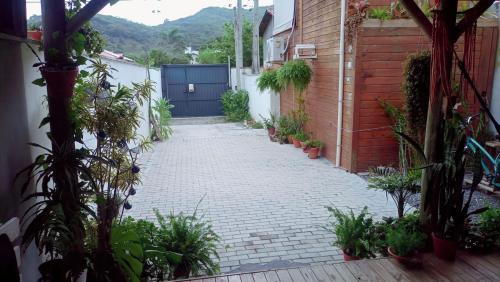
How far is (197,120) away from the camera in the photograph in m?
14.1

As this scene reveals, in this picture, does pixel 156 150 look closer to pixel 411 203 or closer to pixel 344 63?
pixel 344 63

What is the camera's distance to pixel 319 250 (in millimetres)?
3311

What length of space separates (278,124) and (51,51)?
7.85 metres

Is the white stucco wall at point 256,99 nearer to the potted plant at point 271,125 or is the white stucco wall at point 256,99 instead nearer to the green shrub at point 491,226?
the potted plant at point 271,125

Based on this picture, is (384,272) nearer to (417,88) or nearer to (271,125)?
(417,88)

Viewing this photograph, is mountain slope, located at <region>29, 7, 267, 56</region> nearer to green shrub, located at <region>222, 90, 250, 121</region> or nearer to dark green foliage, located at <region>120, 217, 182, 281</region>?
green shrub, located at <region>222, 90, 250, 121</region>

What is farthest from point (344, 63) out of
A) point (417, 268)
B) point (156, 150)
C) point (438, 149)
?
point (156, 150)

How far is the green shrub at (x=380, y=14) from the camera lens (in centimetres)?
536

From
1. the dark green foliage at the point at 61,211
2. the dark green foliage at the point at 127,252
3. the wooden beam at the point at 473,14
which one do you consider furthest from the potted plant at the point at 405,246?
the dark green foliage at the point at 61,211

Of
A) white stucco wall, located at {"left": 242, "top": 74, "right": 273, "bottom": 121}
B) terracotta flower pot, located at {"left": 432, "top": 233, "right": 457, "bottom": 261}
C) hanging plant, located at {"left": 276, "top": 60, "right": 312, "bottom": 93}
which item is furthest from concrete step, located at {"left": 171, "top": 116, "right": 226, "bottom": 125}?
terracotta flower pot, located at {"left": 432, "top": 233, "right": 457, "bottom": 261}

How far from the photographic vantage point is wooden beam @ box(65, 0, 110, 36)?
6.90 ft

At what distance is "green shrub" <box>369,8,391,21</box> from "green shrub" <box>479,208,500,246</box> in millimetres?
3460

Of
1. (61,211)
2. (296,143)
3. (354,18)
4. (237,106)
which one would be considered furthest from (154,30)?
(61,211)

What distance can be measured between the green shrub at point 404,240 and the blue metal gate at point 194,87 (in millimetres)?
12732
